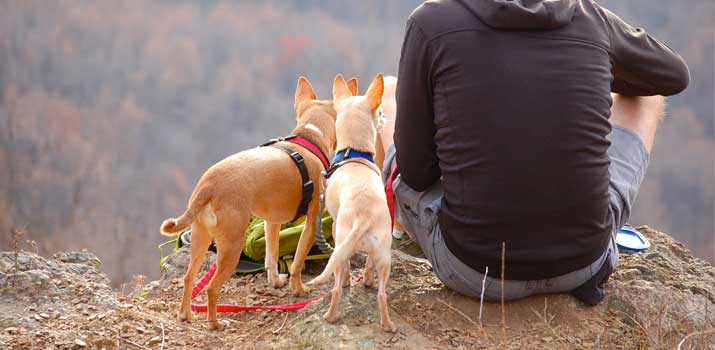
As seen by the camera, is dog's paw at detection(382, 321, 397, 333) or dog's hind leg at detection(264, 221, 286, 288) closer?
dog's paw at detection(382, 321, 397, 333)

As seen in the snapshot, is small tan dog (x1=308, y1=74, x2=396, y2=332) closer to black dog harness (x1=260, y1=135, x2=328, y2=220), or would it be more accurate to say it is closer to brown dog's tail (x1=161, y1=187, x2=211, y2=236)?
black dog harness (x1=260, y1=135, x2=328, y2=220)

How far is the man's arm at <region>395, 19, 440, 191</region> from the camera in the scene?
3011mm

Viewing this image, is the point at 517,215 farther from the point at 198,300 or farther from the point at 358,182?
the point at 198,300

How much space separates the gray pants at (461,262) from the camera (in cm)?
325

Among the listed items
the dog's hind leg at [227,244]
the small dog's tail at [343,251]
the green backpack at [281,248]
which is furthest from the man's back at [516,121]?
the green backpack at [281,248]

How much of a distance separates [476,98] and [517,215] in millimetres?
517

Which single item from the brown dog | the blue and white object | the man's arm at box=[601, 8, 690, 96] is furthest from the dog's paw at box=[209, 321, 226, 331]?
the blue and white object

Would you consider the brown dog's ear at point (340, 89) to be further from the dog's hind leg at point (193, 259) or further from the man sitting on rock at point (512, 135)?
the dog's hind leg at point (193, 259)

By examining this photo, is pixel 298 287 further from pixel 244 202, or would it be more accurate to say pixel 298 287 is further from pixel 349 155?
pixel 349 155

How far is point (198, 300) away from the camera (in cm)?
395

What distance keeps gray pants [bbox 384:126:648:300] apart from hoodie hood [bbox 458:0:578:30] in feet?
2.72

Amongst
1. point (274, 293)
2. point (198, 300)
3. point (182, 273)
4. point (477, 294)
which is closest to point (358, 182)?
point (477, 294)

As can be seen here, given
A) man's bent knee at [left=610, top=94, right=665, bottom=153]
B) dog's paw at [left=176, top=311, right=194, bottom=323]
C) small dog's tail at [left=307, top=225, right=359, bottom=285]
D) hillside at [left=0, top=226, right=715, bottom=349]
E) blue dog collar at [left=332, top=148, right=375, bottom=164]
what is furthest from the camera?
man's bent knee at [left=610, top=94, right=665, bottom=153]

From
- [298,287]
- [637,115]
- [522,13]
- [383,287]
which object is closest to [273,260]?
[298,287]
